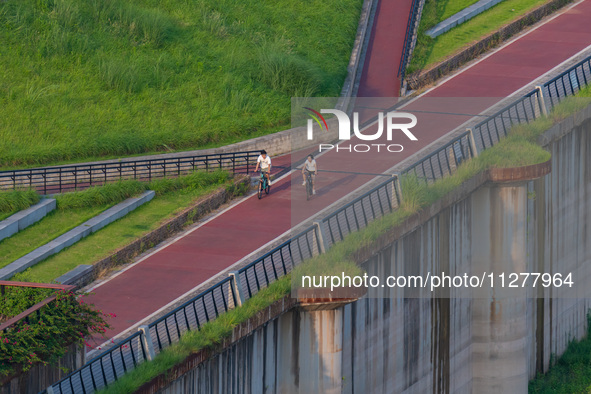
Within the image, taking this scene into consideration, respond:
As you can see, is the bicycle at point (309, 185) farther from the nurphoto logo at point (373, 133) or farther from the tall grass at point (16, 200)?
the tall grass at point (16, 200)

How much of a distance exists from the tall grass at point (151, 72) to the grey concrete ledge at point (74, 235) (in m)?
4.85

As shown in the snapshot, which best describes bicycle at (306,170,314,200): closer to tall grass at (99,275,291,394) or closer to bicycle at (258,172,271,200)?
bicycle at (258,172,271,200)

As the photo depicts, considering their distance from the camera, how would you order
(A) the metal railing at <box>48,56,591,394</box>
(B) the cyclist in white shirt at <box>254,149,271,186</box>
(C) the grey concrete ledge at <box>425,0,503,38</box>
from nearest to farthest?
(A) the metal railing at <box>48,56,591,394</box>, (B) the cyclist in white shirt at <box>254,149,271,186</box>, (C) the grey concrete ledge at <box>425,0,503,38</box>

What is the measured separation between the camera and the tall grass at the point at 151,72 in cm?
3406

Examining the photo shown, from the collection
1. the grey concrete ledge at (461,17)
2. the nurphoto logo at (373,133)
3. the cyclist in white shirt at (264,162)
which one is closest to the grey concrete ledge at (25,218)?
the cyclist in white shirt at (264,162)

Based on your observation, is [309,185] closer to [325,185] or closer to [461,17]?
[325,185]

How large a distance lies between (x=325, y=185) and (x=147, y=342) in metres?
12.9

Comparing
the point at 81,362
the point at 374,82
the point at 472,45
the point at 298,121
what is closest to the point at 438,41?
the point at 472,45

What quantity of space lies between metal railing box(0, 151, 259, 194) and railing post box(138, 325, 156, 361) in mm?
12169

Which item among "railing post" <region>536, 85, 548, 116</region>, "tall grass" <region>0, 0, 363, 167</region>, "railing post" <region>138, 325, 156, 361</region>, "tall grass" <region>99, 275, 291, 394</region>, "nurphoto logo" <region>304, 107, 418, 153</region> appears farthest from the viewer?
"nurphoto logo" <region>304, 107, 418, 153</region>

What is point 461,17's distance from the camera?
4494cm

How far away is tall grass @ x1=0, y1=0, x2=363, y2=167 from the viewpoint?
112 ft

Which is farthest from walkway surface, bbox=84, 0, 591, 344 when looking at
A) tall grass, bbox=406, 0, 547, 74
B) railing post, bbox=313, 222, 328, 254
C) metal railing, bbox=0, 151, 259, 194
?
railing post, bbox=313, 222, 328, 254

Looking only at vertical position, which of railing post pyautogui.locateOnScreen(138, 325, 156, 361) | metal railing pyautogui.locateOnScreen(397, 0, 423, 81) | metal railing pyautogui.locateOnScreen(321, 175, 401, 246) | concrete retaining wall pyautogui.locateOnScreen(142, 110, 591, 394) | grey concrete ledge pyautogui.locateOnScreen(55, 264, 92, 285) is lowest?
concrete retaining wall pyautogui.locateOnScreen(142, 110, 591, 394)
